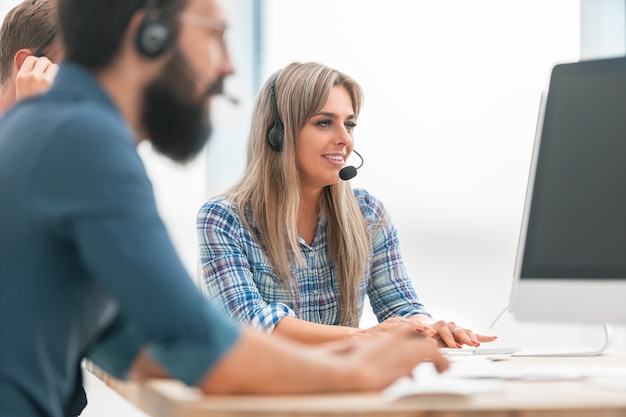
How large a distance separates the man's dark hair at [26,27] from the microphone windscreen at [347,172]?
84 centimetres

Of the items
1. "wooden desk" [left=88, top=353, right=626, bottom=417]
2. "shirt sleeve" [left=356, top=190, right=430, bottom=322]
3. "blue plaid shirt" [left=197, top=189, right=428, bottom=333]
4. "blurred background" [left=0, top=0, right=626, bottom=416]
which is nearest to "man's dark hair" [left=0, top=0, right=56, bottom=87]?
"blue plaid shirt" [left=197, top=189, right=428, bottom=333]

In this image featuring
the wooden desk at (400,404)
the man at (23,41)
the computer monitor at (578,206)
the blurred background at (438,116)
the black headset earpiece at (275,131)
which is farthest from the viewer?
the blurred background at (438,116)

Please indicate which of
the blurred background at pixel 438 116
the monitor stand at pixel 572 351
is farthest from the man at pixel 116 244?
the blurred background at pixel 438 116

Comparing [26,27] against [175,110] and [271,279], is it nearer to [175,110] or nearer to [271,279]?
[271,279]

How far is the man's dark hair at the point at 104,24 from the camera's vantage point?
2.95 feet

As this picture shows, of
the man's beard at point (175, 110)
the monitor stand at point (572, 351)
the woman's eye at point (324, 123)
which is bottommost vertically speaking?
the monitor stand at point (572, 351)

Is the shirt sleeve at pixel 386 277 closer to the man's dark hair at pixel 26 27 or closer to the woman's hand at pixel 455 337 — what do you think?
the woman's hand at pixel 455 337

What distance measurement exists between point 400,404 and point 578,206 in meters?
0.53

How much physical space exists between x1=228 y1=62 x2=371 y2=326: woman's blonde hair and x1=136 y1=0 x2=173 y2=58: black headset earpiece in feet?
3.87

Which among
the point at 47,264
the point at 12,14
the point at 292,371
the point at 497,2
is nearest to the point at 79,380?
the point at 47,264

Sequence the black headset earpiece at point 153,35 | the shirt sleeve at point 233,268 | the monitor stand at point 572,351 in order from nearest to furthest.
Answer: the black headset earpiece at point 153,35 < the monitor stand at point 572,351 < the shirt sleeve at point 233,268

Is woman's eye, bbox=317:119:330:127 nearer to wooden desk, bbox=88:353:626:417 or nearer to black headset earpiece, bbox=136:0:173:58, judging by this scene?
black headset earpiece, bbox=136:0:173:58

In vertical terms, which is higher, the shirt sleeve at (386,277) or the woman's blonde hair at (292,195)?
the woman's blonde hair at (292,195)

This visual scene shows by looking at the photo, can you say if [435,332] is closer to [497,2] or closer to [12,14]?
[12,14]
